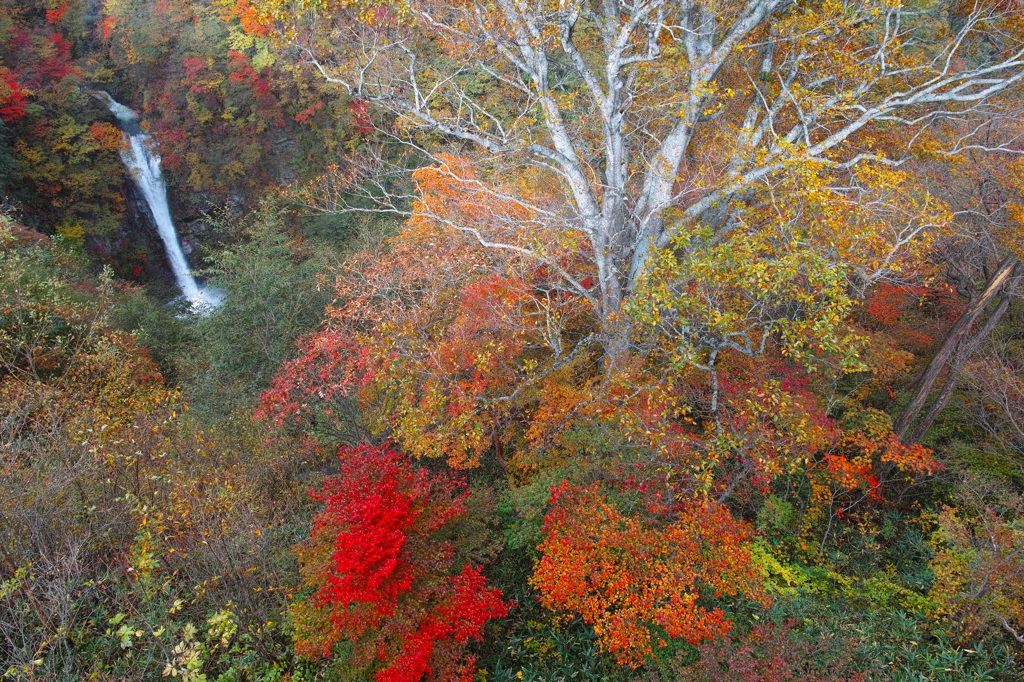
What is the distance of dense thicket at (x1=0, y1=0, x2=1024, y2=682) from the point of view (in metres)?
6.30

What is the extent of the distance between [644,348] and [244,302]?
31.4ft

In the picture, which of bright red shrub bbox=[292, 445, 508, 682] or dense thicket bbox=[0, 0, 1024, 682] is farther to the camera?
dense thicket bbox=[0, 0, 1024, 682]

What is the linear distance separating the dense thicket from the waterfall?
33.0 ft

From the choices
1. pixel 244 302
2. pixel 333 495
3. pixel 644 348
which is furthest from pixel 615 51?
pixel 244 302

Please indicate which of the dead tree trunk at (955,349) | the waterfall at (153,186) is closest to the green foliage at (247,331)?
the waterfall at (153,186)

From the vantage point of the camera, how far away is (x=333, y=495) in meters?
6.32

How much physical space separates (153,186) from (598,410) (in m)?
24.6

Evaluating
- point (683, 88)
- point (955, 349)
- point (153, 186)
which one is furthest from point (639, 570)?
point (153, 186)

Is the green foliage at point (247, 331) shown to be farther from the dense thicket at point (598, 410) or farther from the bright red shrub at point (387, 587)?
the bright red shrub at point (387, 587)

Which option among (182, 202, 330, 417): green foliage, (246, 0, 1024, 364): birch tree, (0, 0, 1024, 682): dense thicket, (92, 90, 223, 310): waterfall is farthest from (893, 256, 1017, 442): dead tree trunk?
(92, 90, 223, 310): waterfall

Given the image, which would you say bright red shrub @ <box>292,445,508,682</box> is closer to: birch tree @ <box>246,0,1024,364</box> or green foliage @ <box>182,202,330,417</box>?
birch tree @ <box>246,0,1024,364</box>

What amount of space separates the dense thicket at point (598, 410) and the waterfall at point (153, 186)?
396 inches

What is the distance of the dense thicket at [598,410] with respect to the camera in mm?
6297

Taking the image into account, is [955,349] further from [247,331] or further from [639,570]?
[247,331]
